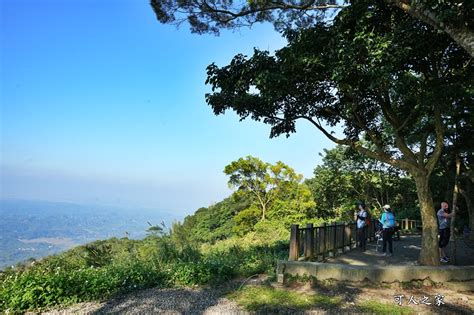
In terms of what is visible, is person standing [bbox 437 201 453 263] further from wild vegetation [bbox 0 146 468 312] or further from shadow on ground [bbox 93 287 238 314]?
shadow on ground [bbox 93 287 238 314]

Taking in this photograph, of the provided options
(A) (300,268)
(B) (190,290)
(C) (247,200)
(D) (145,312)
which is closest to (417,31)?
(A) (300,268)

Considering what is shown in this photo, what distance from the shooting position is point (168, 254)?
29.2ft

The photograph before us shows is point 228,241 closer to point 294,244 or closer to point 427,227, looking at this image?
point 294,244

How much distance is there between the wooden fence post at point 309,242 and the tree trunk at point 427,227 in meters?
2.59

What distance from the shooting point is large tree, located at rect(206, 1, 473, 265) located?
6629 millimetres

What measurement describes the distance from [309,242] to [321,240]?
101cm

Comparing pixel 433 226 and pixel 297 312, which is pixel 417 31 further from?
pixel 297 312

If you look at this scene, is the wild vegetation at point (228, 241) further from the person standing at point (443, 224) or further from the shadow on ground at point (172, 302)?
the person standing at point (443, 224)

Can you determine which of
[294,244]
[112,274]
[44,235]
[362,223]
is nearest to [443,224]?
[362,223]

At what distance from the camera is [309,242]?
27.7 feet

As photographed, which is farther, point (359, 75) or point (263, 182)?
point (263, 182)

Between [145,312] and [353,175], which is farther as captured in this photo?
[353,175]

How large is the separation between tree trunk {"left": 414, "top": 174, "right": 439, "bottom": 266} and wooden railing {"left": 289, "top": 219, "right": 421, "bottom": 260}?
7.82 ft

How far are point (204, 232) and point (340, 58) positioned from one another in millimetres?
33569
